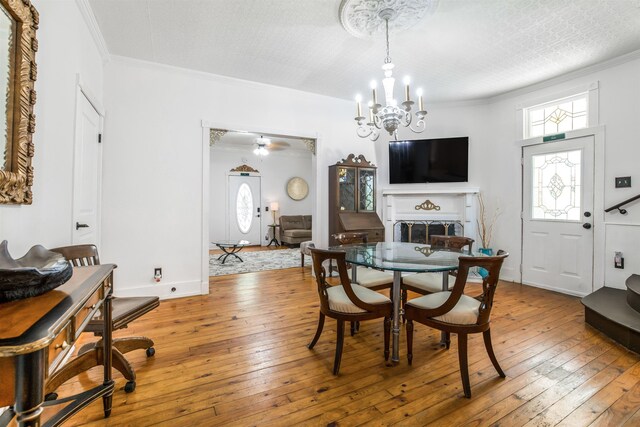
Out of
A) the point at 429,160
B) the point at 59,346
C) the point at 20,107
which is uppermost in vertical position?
the point at 429,160

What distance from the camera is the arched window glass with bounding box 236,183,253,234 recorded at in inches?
321

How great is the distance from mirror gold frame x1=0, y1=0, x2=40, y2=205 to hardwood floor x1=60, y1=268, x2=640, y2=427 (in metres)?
1.25

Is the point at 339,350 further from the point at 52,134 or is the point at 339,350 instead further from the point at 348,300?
the point at 52,134

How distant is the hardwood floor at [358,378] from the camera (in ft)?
5.15

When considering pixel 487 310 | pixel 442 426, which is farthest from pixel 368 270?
pixel 442 426

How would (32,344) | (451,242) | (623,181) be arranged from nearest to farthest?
(32,344), (451,242), (623,181)

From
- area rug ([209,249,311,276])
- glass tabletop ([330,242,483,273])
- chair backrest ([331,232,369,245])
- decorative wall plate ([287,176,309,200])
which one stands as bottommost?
area rug ([209,249,311,276])

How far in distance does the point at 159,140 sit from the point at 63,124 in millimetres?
1452

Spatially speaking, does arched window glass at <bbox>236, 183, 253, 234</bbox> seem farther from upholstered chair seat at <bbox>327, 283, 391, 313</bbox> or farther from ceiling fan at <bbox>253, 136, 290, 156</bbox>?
upholstered chair seat at <bbox>327, 283, 391, 313</bbox>

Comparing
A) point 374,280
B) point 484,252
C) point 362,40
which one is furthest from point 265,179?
point 374,280

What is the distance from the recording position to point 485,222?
4.62 metres

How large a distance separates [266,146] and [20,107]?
21.0 ft

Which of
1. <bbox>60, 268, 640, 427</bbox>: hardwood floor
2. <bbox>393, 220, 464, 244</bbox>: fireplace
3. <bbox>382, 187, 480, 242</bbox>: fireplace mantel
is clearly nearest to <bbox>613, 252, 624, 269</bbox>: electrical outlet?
<bbox>60, 268, 640, 427</bbox>: hardwood floor

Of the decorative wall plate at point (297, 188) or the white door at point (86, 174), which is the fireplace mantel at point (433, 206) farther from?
the decorative wall plate at point (297, 188)
